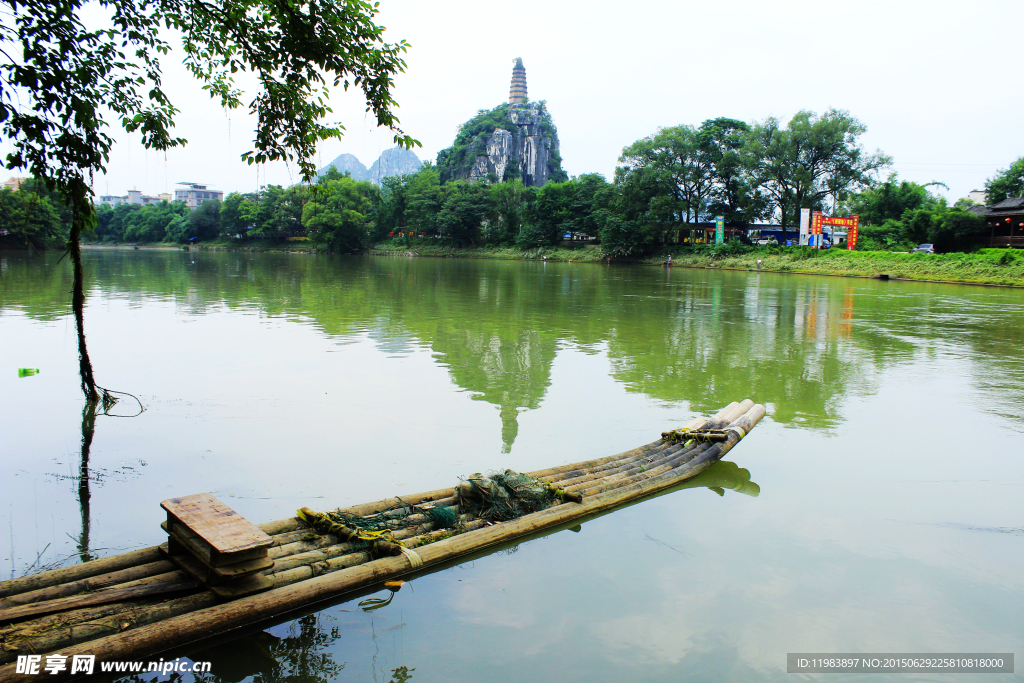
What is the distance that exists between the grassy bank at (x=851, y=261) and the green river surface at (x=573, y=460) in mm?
22933

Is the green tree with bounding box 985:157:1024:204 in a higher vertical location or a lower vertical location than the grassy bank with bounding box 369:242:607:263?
higher

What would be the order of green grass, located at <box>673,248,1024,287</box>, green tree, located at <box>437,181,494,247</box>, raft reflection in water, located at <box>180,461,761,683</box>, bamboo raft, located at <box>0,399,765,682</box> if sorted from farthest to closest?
green tree, located at <box>437,181,494,247</box> → green grass, located at <box>673,248,1024,287</box> → raft reflection in water, located at <box>180,461,761,683</box> → bamboo raft, located at <box>0,399,765,682</box>

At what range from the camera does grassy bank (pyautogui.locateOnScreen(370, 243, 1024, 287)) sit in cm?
3375

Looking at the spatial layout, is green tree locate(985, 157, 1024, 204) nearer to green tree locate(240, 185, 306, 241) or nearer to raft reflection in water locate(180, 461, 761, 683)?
raft reflection in water locate(180, 461, 761, 683)

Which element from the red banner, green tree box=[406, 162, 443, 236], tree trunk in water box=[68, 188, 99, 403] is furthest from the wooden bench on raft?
green tree box=[406, 162, 443, 236]

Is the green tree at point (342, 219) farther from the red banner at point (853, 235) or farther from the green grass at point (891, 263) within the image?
the red banner at point (853, 235)

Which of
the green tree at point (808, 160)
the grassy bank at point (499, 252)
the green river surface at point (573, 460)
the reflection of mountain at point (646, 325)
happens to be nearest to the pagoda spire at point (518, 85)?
the grassy bank at point (499, 252)

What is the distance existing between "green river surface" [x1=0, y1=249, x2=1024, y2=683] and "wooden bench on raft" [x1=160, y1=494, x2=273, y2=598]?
0.40 meters

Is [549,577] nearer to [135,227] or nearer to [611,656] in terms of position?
[611,656]

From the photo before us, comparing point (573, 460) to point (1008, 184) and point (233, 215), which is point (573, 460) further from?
point (233, 215)

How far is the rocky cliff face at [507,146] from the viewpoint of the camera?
384 ft

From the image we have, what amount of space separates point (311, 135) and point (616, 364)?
720 centimetres

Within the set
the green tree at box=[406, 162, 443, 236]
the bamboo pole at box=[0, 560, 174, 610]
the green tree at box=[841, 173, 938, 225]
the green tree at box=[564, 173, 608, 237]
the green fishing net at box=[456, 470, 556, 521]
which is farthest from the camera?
the green tree at box=[406, 162, 443, 236]

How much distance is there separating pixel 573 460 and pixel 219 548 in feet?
13.9
